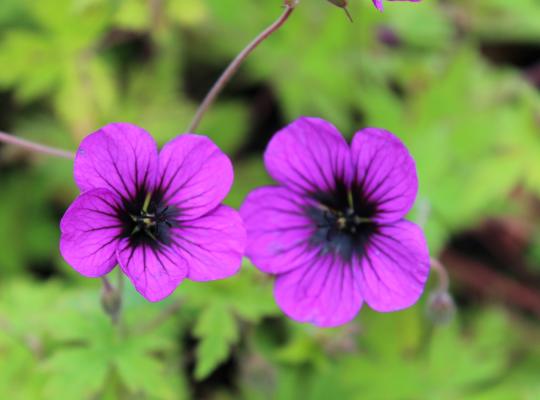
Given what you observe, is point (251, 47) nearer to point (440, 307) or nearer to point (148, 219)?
point (148, 219)

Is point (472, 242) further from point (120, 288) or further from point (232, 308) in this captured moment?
point (120, 288)

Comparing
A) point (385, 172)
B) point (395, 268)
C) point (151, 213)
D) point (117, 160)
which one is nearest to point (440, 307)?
point (395, 268)

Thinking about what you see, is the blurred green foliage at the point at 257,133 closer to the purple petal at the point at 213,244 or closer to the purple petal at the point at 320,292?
the purple petal at the point at 320,292

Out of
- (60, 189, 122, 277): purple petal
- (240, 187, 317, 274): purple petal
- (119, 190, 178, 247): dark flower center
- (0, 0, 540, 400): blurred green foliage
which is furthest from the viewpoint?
(0, 0, 540, 400): blurred green foliage

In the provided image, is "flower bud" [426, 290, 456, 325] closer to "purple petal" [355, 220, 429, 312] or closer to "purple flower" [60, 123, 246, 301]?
"purple petal" [355, 220, 429, 312]

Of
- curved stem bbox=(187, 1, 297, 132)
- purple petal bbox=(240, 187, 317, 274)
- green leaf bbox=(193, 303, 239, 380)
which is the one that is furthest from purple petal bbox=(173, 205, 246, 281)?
green leaf bbox=(193, 303, 239, 380)
